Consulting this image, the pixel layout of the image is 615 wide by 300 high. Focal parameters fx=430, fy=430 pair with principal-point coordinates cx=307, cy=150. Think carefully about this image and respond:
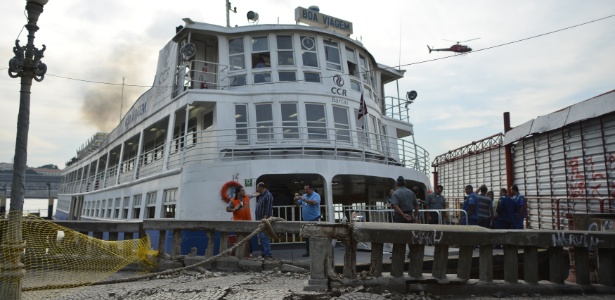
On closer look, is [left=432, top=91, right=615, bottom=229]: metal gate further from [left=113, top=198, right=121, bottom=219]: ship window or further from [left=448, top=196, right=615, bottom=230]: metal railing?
[left=113, top=198, right=121, bottom=219]: ship window

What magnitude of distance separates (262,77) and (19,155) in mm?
10019

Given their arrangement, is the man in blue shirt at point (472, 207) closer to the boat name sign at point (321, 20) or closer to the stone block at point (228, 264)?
the stone block at point (228, 264)

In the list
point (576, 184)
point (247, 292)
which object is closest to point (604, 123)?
point (576, 184)

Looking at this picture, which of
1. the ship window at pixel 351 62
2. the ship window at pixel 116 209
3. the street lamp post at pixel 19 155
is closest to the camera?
the street lamp post at pixel 19 155

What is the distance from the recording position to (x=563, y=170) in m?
14.9

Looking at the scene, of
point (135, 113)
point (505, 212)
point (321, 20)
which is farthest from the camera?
point (135, 113)

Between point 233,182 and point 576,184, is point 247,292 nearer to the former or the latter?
point 233,182

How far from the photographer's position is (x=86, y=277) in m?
7.92

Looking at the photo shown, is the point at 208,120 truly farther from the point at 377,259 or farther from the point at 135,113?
the point at 377,259

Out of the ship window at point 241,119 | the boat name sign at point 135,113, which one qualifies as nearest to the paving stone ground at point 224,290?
the ship window at point 241,119

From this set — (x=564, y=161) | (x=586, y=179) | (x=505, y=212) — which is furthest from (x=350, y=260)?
(x=564, y=161)

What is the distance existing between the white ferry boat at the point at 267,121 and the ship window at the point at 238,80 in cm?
3

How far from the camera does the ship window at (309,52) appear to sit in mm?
15086

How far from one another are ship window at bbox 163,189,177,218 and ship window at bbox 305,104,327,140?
180 inches
